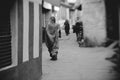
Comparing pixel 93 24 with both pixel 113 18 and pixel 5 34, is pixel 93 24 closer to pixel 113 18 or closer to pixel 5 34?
pixel 5 34

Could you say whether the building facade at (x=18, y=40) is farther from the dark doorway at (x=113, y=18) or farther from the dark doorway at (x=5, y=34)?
the dark doorway at (x=113, y=18)

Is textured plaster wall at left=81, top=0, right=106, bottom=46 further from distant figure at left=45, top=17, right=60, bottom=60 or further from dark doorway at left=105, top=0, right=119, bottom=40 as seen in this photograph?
dark doorway at left=105, top=0, right=119, bottom=40

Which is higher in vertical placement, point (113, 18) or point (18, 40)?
point (113, 18)

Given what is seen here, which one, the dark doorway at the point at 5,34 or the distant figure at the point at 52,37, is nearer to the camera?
the dark doorway at the point at 5,34

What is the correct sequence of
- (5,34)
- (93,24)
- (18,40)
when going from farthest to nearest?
1. (93,24)
2. (18,40)
3. (5,34)

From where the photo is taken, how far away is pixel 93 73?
7.65 metres

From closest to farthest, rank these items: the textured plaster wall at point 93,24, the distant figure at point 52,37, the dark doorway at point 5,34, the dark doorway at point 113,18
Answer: the dark doorway at point 113,18 → the dark doorway at point 5,34 → the distant figure at point 52,37 → the textured plaster wall at point 93,24

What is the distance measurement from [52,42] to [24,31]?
5343 mm

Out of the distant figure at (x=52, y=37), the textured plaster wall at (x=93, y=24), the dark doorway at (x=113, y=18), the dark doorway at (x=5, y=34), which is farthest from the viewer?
the textured plaster wall at (x=93, y=24)

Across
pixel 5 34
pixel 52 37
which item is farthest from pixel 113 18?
pixel 52 37

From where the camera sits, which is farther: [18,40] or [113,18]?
[18,40]

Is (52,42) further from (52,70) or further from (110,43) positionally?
(110,43)

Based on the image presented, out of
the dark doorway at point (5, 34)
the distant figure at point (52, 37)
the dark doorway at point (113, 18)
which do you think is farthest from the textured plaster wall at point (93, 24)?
the dark doorway at point (113, 18)

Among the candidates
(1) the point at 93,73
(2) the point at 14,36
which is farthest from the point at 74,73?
(2) the point at 14,36
